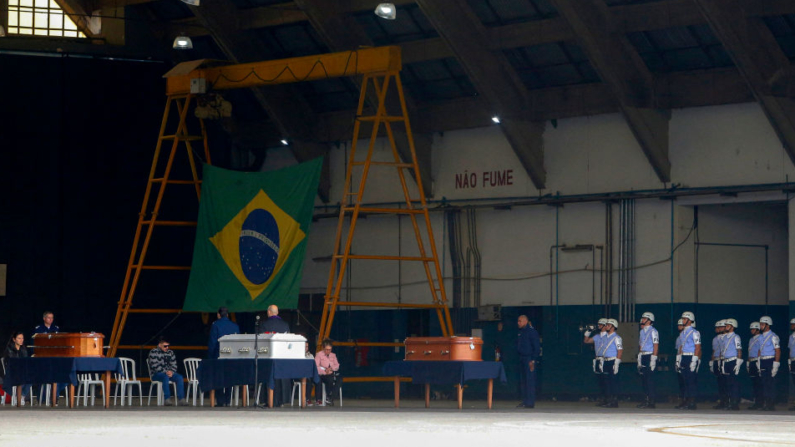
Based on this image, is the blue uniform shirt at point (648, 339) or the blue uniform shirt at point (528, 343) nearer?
the blue uniform shirt at point (528, 343)

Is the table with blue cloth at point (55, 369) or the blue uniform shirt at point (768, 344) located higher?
the blue uniform shirt at point (768, 344)

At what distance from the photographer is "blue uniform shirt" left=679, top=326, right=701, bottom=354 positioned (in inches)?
807

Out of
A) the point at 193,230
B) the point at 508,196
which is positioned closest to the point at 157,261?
the point at 193,230

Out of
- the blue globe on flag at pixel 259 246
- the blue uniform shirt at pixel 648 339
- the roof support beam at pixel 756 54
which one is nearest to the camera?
the roof support beam at pixel 756 54

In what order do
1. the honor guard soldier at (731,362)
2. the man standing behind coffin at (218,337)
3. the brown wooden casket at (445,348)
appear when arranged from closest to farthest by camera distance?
the brown wooden casket at (445,348) < the man standing behind coffin at (218,337) < the honor guard soldier at (731,362)

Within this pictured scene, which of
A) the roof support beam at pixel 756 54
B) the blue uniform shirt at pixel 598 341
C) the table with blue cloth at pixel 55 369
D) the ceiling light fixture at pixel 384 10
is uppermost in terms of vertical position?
the ceiling light fixture at pixel 384 10

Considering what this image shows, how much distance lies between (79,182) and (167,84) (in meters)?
2.67

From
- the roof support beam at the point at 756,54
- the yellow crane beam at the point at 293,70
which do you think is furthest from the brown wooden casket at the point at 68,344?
the roof support beam at the point at 756,54

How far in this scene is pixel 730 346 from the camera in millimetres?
20344

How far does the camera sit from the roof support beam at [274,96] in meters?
24.6

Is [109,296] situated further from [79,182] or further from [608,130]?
[608,130]

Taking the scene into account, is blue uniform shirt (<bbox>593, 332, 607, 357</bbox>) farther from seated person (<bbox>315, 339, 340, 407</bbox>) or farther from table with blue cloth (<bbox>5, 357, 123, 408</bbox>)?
table with blue cloth (<bbox>5, 357, 123, 408</bbox>)

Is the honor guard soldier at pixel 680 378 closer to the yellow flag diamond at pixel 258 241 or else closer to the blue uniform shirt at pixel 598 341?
the blue uniform shirt at pixel 598 341

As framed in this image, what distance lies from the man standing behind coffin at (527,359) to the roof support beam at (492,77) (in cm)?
479
